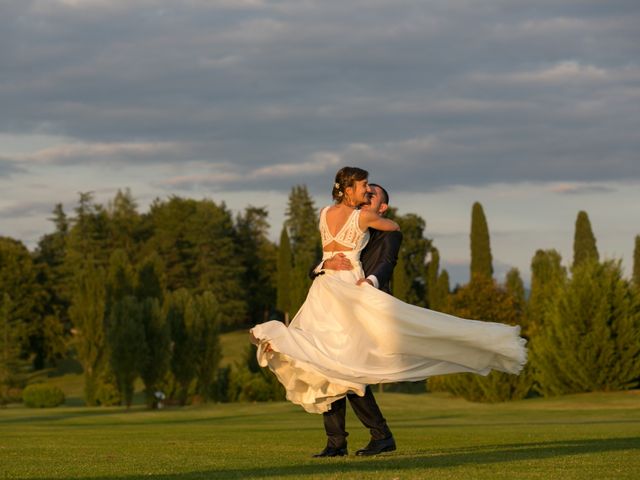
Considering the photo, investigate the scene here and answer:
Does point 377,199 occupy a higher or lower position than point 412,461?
higher

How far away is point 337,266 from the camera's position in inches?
444

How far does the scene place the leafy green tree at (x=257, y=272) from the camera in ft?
380

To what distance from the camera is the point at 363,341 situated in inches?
428

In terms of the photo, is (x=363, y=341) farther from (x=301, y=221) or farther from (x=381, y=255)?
A: (x=301, y=221)

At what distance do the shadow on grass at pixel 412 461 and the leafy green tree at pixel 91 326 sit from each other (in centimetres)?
5385

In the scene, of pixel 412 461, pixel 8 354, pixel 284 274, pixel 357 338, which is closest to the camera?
pixel 412 461

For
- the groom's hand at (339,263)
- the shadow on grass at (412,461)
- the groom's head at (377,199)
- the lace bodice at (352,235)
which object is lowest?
the shadow on grass at (412,461)

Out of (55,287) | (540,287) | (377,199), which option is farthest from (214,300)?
(377,199)

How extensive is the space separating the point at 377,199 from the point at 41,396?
52.4m

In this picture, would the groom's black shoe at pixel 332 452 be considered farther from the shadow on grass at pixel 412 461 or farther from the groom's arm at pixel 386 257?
the groom's arm at pixel 386 257

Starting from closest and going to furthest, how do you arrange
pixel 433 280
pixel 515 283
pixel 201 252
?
1. pixel 515 283
2. pixel 433 280
3. pixel 201 252

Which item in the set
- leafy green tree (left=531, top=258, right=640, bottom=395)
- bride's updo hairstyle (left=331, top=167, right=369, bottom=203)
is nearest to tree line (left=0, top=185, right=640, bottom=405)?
leafy green tree (left=531, top=258, right=640, bottom=395)

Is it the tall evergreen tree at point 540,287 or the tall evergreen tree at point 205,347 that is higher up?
the tall evergreen tree at point 540,287

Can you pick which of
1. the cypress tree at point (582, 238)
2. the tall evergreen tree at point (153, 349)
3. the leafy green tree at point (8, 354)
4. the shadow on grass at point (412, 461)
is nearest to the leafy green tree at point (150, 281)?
the leafy green tree at point (8, 354)
